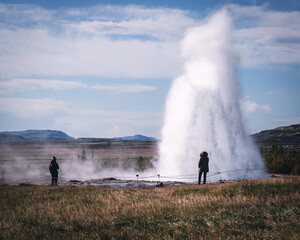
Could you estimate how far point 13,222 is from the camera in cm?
1145

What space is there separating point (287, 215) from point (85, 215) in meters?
6.58

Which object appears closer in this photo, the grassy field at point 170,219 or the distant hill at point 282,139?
the grassy field at point 170,219

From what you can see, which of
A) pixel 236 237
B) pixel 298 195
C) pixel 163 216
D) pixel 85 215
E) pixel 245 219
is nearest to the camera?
pixel 236 237

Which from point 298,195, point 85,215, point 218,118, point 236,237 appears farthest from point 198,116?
point 236,237

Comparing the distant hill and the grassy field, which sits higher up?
the distant hill

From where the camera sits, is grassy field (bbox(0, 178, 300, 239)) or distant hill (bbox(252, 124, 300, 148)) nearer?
grassy field (bbox(0, 178, 300, 239))

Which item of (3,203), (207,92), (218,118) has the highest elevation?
(207,92)

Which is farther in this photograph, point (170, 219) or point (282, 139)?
point (282, 139)

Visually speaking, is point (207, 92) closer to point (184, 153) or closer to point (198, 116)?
point (198, 116)

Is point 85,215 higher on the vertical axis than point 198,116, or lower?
lower

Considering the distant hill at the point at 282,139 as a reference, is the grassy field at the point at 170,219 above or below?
below

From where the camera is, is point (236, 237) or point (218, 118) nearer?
point (236, 237)

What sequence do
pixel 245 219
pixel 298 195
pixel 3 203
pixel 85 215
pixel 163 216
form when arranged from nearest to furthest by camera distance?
pixel 245 219 → pixel 163 216 → pixel 85 215 → pixel 298 195 → pixel 3 203

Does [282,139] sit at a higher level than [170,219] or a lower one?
higher
